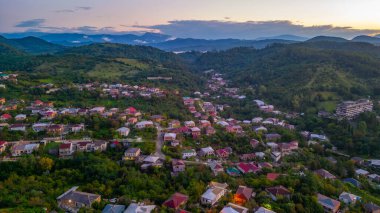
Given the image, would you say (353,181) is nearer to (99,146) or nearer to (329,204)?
(329,204)

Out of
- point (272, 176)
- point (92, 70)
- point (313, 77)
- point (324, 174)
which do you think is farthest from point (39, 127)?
point (313, 77)

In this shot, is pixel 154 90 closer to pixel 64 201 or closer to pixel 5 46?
pixel 64 201

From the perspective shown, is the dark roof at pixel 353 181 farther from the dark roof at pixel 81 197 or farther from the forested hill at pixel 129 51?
the forested hill at pixel 129 51

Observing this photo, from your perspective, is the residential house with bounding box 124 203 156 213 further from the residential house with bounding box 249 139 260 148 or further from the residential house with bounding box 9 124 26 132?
the residential house with bounding box 9 124 26 132

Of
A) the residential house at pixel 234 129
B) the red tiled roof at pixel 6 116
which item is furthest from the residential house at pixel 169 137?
the red tiled roof at pixel 6 116

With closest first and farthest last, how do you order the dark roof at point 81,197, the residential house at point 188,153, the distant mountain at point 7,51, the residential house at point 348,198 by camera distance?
the dark roof at point 81,197 → the residential house at point 348,198 → the residential house at point 188,153 → the distant mountain at point 7,51
